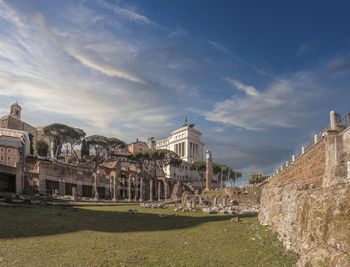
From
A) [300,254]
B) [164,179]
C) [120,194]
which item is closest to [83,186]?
[120,194]

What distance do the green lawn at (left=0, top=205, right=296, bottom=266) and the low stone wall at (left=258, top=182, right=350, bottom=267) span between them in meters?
0.79

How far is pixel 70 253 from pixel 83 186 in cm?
5123

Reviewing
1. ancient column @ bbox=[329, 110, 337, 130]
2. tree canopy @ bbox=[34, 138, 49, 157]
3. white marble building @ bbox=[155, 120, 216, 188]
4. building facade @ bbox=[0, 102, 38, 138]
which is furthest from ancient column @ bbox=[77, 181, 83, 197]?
white marble building @ bbox=[155, 120, 216, 188]

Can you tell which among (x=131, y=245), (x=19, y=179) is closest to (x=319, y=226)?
(x=131, y=245)

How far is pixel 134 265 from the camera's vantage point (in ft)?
29.0

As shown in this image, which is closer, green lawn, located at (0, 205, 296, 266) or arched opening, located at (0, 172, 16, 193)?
green lawn, located at (0, 205, 296, 266)

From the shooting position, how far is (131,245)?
1121 centimetres

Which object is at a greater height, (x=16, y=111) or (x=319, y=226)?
(x=16, y=111)

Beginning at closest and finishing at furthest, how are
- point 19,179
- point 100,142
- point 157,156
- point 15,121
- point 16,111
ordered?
point 19,179, point 157,156, point 100,142, point 15,121, point 16,111

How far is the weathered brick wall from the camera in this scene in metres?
21.0

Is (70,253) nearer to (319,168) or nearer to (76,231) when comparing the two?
(76,231)

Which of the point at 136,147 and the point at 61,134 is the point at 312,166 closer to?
the point at 61,134

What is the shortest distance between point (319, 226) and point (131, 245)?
7338mm

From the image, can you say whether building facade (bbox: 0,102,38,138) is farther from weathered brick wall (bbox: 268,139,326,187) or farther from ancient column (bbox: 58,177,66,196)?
weathered brick wall (bbox: 268,139,326,187)
